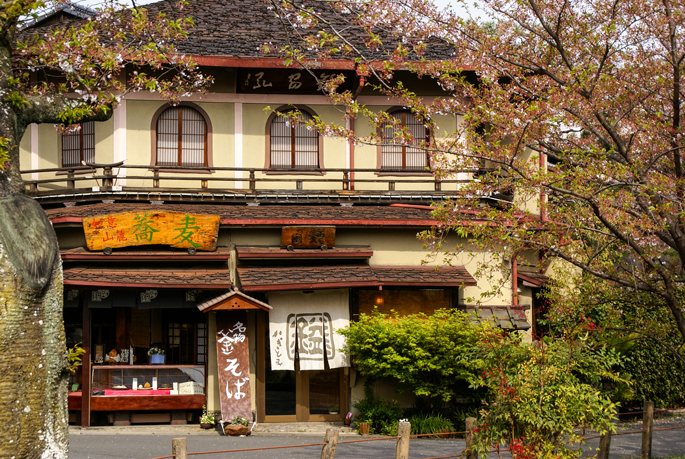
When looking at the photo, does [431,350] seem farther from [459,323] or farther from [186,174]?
[186,174]

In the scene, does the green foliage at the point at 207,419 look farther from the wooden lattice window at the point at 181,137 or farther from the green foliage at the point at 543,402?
the green foliage at the point at 543,402

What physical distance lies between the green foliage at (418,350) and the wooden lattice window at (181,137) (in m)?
6.21

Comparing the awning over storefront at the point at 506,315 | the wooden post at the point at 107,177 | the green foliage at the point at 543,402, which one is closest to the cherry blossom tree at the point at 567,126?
the green foliage at the point at 543,402

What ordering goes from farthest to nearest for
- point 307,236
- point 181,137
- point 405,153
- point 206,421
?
point 405,153, point 181,137, point 307,236, point 206,421

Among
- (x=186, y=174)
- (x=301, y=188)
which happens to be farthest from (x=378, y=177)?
(x=186, y=174)

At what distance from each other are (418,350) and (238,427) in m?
4.16

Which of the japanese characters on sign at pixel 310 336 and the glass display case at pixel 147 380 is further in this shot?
the japanese characters on sign at pixel 310 336

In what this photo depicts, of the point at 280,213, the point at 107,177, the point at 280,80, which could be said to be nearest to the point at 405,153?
the point at 280,80

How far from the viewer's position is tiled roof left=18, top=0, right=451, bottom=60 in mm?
17859

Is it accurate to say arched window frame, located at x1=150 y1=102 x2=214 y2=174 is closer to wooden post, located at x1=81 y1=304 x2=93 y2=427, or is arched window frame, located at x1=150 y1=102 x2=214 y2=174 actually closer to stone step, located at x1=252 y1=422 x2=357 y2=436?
wooden post, located at x1=81 y1=304 x2=93 y2=427

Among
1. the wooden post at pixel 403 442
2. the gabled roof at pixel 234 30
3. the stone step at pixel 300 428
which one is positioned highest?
the gabled roof at pixel 234 30

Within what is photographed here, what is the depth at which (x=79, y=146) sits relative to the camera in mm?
18094

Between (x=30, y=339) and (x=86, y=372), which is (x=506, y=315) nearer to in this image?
(x=86, y=372)

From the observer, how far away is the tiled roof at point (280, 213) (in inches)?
634
